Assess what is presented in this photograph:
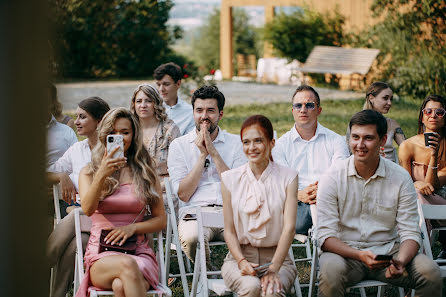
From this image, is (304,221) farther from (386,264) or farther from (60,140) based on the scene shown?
(60,140)

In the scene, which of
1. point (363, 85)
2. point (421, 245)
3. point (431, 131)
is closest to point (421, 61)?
point (363, 85)

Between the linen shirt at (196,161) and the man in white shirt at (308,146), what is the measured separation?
→ 44 centimetres

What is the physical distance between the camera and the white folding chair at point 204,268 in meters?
3.81

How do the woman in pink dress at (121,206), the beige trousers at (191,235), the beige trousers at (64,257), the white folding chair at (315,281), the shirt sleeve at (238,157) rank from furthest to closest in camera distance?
the shirt sleeve at (238,157)
the beige trousers at (191,235)
the beige trousers at (64,257)
the white folding chair at (315,281)
the woman in pink dress at (121,206)

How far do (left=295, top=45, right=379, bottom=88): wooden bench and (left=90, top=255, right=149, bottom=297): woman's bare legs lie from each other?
16036 mm

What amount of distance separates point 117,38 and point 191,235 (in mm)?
23849

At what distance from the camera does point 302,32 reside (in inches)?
900

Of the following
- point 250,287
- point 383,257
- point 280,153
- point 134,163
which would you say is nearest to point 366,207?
point 383,257

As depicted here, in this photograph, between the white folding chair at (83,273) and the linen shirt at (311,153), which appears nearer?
the white folding chair at (83,273)

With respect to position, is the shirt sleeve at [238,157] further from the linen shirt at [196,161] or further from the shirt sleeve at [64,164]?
the shirt sleeve at [64,164]

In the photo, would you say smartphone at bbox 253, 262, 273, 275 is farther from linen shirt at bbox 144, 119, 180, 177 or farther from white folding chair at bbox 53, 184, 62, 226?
linen shirt at bbox 144, 119, 180, 177

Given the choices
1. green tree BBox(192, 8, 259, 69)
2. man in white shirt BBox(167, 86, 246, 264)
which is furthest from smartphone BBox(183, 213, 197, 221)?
green tree BBox(192, 8, 259, 69)

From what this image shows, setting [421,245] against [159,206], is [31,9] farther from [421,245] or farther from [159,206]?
[421,245]

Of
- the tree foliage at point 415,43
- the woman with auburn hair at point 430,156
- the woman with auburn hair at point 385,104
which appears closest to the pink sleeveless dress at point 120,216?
the woman with auburn hair at point 430,156
